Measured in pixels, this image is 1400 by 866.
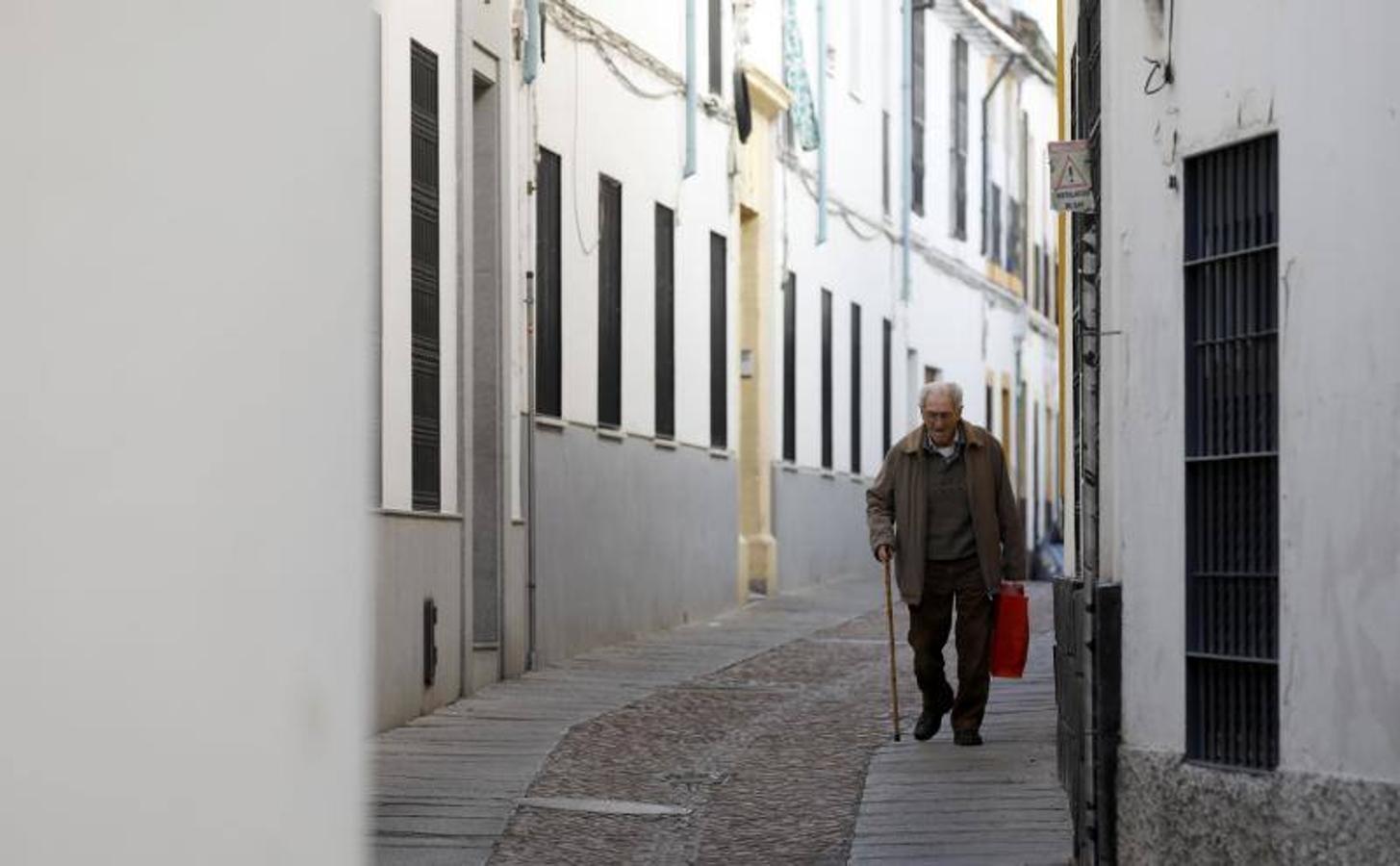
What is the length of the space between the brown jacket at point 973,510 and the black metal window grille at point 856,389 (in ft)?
56.2

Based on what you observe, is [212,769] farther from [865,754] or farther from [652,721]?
[652,721]

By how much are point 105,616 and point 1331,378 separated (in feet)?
15.4

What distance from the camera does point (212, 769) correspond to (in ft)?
14.8

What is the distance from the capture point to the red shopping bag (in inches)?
504

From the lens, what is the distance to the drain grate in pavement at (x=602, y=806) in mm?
11380

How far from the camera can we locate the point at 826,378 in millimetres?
29016

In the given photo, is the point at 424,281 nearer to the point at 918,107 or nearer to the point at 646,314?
the point at 646,314

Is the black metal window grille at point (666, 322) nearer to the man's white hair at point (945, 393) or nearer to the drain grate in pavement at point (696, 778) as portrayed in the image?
the man's white hair at point (945, 393)

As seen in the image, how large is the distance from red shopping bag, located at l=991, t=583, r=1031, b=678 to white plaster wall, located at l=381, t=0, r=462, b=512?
3.17m

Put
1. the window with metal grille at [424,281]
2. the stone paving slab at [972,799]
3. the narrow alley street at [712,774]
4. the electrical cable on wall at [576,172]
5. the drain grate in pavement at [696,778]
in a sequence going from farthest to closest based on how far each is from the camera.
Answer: the electrical cable on wall at [576,172] → the window with metal grille at [424,281] → the drain grate in pavement at [696,778] → the narrow alley street at [712,774] → the stone paving slab at [972,799]

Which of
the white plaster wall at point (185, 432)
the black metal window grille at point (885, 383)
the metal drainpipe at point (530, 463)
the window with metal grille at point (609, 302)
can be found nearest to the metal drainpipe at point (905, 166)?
the black metal window grille at point (885, 383)

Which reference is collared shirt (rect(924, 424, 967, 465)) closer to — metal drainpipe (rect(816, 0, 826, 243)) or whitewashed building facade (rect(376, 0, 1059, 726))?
whitewashed building facade (rect(376, 0, 1059, 726))

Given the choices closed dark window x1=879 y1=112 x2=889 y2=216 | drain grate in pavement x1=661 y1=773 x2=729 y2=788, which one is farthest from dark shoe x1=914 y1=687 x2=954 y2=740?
closed dark window x1=879 y1=112 x2=889 y2=216

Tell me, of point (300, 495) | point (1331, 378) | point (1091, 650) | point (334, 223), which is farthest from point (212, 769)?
point (1091, 650)
